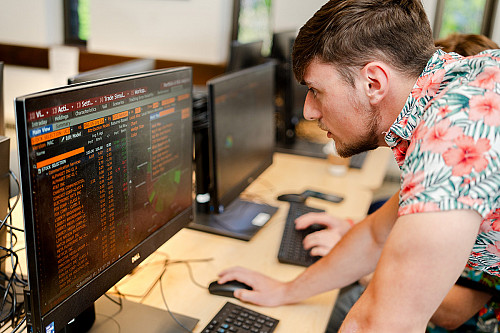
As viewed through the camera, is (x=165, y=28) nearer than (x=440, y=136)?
No

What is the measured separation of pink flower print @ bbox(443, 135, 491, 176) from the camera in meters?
0.72

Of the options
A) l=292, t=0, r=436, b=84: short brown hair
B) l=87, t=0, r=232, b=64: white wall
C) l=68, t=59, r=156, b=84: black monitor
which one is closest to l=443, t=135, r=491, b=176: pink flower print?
l=292, t=0, r=436, b=84: short brown hair

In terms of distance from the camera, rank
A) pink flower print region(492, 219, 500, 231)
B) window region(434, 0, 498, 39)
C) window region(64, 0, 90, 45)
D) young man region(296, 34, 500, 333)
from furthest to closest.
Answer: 1. window region(64, 0, 90, 45)
2. window region(434, 0, 498, 39)
3. young man region(296, 34, 500, 333)
4. pink flower print region(492, 219, 500, 231)

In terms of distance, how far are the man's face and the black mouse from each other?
1.54 ft

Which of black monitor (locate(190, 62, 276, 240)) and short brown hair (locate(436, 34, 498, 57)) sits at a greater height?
short brown hair (locate(436, 34, 498, 57))

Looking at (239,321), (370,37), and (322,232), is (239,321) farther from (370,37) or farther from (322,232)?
(370,37)

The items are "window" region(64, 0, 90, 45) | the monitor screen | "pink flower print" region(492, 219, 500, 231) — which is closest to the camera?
"pink flower print" region(492, 219, 500, 231)

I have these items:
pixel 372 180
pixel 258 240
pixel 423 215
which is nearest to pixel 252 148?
pixel 258 240

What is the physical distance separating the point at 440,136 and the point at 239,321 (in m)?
0.65

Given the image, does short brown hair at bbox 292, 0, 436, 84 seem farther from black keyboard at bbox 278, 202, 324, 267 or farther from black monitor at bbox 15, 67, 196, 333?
black keyboard at bbox 278, 202, 324, 267

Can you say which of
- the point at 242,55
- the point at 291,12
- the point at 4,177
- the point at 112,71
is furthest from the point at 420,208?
the point at 291,12

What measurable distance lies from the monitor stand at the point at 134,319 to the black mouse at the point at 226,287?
0.45 feet

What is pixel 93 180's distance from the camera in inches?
35.4

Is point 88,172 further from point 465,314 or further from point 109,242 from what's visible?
point 465,314
